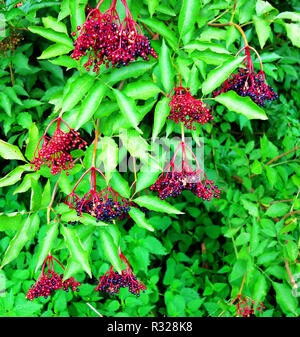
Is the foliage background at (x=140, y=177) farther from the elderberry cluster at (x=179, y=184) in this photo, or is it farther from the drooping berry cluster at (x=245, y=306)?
the elderberry cluster at (x=179, y=184)

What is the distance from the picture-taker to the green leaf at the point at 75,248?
3.79 ft

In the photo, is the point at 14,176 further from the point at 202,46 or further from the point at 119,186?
the point at 202,46

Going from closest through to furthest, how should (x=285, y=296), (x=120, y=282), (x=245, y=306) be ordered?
(x=120, y=282)
(x=285, y=296)
(x=245, y=306)

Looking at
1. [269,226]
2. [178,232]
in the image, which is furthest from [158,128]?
[178,232]

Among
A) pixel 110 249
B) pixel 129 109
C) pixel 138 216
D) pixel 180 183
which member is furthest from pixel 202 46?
pixel 110 249

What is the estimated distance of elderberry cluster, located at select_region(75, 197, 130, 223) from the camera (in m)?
→ 1.17

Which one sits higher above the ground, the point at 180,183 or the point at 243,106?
the point at 243,106

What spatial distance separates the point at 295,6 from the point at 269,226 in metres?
1.97

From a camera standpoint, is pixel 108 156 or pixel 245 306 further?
pixel 245 306

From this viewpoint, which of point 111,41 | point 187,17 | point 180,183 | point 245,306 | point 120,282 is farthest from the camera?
point 245,306


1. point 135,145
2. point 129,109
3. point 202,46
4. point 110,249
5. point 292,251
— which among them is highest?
point 202,46

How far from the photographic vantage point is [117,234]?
131 cm

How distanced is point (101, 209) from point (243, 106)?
595mm

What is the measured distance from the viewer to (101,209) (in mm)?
1171
